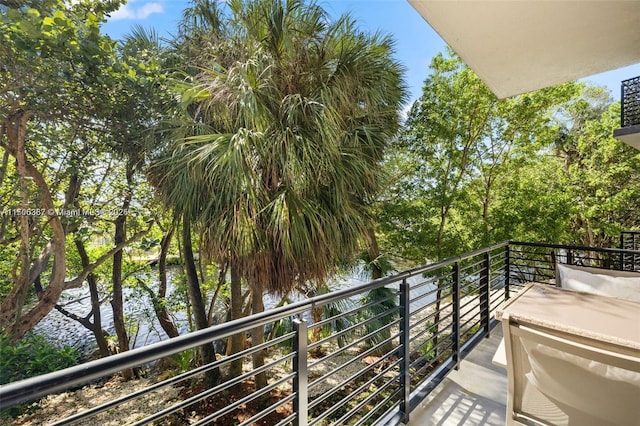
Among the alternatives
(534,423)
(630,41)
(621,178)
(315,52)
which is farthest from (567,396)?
(621,178)

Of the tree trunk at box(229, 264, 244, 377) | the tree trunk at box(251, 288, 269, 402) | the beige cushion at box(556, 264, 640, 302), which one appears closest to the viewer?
the beige cushion at box(556, 264, 640, 302)

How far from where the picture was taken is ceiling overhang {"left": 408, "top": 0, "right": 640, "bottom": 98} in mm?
1630

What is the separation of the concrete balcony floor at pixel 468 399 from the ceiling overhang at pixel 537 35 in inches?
94.0

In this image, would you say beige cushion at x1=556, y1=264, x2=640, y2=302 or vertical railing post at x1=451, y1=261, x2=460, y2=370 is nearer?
beige cushion at x1=556, y1=264, x2=640, y2=302

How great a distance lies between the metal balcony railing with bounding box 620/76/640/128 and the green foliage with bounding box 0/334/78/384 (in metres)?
→ 9.67

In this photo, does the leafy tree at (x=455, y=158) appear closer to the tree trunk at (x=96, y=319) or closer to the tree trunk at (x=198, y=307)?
the tree trunk at (x=198, y=307)

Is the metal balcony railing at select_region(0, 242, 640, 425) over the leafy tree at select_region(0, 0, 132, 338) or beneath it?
beneath

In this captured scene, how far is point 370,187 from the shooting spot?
14.0ft

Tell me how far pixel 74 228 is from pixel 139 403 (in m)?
2.97

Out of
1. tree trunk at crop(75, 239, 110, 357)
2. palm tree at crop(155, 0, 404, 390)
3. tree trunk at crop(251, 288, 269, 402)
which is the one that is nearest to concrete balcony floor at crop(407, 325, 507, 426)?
palm tree at crop(155, 0, 404, 390)

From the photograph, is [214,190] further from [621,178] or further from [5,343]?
[621,178]

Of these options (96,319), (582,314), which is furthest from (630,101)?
(96,319)

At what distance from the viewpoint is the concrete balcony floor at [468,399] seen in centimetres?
181

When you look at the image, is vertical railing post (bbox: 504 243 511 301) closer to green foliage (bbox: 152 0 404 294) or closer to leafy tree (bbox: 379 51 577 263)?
green foliage (bbox: 152 0 404 294)
